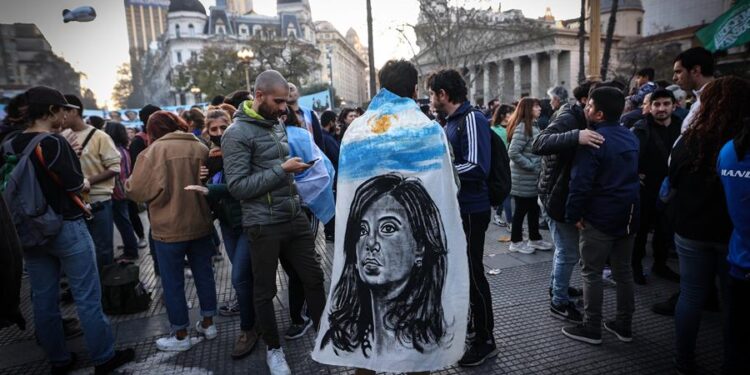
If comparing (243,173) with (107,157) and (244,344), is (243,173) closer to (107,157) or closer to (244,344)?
(244,344)

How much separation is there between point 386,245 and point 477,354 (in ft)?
5.46

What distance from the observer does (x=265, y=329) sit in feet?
10.6

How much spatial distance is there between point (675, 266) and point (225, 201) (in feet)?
17.7

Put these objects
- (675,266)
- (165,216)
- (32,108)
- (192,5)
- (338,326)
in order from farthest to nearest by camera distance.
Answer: (192,5) → (675,266) → (165,216) → (32,108) → (338,326)

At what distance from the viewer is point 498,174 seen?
3145 mm

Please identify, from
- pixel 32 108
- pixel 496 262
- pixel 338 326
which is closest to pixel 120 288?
pixel 32 108

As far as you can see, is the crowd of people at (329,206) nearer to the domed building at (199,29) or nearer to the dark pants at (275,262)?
the dark pants at (275,262)

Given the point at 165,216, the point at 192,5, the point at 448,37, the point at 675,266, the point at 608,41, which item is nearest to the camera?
the point at 165,216

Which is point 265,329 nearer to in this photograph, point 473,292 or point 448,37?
point 473,292

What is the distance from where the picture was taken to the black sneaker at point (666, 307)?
397 cm

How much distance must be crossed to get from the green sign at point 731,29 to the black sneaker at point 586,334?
4752mm

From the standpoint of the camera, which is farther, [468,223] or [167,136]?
[167,136]

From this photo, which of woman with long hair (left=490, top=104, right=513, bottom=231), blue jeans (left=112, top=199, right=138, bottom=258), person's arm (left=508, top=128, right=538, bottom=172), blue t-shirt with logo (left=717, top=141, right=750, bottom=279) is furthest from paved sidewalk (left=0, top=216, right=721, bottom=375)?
woman with long hair (left=490, top=104, right=513, bottom=231)

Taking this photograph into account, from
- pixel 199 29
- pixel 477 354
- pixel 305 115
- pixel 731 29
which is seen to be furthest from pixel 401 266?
pixel 199 29
